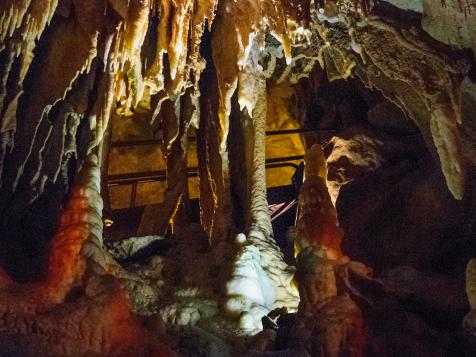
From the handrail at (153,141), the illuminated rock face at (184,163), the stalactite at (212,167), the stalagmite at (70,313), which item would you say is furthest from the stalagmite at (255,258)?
the handrail at (153,141)

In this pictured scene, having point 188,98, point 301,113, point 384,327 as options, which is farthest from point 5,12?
point 301,113

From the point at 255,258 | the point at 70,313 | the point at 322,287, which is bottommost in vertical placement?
the point at 70,313

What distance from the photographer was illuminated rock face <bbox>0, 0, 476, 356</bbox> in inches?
143

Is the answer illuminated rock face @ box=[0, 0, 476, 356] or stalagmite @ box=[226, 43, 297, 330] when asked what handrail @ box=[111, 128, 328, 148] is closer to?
illuminated rock face @ box=[0, 0, 476, 356]

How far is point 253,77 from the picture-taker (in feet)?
18.2

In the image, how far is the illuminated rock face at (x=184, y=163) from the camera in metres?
3.63

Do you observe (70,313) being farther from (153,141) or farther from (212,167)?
(153,141)

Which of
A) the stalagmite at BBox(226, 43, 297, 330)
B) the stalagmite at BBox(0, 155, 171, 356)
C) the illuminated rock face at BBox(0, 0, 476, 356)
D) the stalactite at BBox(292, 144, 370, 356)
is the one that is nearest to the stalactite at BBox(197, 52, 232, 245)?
the illuminated rock face at BBox(0, 0, 476, 356)

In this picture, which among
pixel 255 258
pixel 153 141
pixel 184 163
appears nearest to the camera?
pixel 255 258

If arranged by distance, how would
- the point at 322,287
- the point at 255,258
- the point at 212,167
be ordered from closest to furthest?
the point at 322,287 < the point at 255,258 < the point at 212,167

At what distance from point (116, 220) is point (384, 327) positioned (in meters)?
5.76

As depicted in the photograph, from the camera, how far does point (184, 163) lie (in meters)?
6.39

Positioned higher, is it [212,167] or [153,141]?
[153,141]

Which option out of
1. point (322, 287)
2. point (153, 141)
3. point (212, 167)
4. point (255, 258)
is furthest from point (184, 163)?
point (322, 287)
